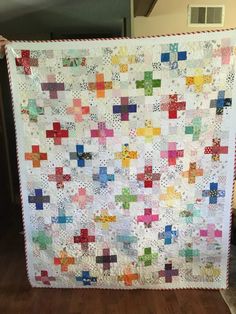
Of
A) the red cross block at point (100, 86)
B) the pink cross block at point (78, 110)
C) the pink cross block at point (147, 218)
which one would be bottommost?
the pink cross block at point (147, 218)

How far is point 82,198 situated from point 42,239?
399mm

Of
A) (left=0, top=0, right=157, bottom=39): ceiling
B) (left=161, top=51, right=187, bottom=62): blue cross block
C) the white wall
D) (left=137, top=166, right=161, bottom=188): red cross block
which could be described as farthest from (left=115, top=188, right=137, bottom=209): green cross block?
the white wall

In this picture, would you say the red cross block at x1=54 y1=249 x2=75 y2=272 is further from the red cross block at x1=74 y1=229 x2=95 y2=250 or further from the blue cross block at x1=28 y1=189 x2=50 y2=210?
the blue cross block at x1=28 y1=189 x2=50 y2=210

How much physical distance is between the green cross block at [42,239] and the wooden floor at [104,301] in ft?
1.13

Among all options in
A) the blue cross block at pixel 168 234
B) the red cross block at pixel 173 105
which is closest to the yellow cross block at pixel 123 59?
the red cross block at pixel 173 105

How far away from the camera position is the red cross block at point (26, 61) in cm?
177

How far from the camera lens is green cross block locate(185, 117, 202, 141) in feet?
5.92

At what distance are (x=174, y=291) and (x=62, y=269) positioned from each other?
77 centimetres

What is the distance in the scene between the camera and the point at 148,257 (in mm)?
2002

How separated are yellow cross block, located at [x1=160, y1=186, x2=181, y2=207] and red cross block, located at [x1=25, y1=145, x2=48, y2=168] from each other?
0.78 metres

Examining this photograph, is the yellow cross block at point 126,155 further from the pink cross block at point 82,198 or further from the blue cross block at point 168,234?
the blue cross block at point 168,234

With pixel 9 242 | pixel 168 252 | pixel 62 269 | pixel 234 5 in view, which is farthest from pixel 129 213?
pixel 234 5

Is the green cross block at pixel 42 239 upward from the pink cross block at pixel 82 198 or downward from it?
downward

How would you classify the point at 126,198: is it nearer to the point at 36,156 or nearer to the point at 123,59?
the point at 36,156
